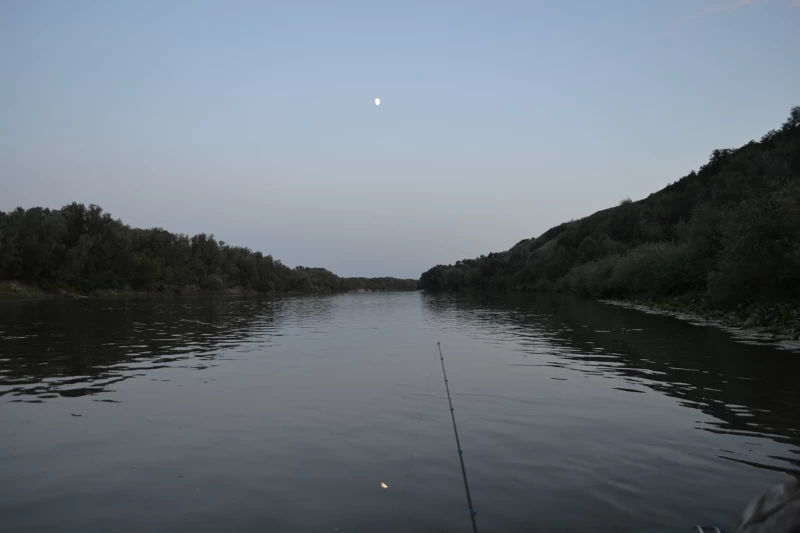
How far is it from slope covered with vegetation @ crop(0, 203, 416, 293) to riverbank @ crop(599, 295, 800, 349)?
10396 cm

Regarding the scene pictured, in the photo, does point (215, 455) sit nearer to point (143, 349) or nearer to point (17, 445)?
point (17, 445)

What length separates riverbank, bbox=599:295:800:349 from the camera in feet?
92.5

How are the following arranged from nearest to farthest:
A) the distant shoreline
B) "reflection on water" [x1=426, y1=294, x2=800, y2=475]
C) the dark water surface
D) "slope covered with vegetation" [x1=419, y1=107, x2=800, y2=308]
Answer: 1. the dark water surface
2. "reflection on water" [x1=426, y1=294, x2=800, y2=475]
3. the distant shoreline
4. "slope covered with vegetation" [x1=419, y1=107, x2=800, y2=308]

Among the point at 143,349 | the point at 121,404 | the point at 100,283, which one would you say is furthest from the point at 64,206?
the point at 121,404

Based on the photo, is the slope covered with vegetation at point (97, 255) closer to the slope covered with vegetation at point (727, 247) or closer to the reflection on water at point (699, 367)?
the reflection on water at point (699, 367)

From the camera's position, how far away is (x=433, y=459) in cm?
959

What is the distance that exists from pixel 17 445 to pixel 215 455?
3.98m

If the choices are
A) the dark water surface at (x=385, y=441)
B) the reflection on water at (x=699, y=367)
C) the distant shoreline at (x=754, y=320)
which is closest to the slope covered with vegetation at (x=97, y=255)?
the dark water surface at (x=385, y=441)

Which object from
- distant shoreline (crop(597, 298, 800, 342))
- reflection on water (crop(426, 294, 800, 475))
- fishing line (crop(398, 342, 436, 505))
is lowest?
fishing line (crop(398, 342, 436, 505))

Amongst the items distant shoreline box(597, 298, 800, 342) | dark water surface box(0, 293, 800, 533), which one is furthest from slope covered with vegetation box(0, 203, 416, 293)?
distant shoreline box(597, 298, 800, 342)

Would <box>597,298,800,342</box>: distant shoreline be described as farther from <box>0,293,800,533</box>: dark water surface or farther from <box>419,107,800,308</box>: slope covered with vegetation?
<box>0,293,800,533</box>: dark water surface

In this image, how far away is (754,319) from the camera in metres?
33.5

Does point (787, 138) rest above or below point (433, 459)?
above

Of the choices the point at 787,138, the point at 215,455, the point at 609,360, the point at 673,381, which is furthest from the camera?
the point at 787,138
